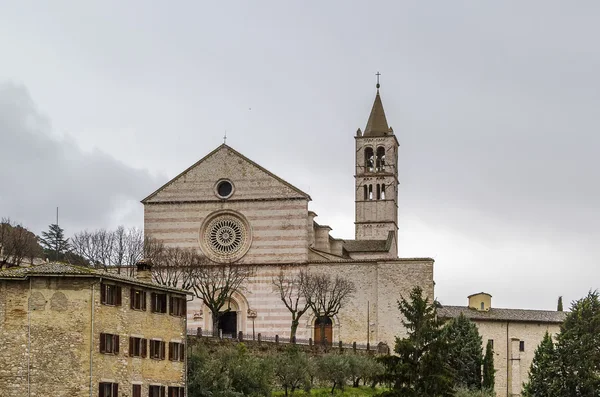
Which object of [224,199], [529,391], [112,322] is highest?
[224,199]

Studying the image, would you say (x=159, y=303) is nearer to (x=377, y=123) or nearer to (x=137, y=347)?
(x=137, y=347)

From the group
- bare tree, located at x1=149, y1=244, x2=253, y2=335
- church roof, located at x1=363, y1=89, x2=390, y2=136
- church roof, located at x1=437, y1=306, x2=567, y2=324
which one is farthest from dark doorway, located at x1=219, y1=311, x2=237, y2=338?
church roof, located at x1=363, y1=89, x2=390, y2=136

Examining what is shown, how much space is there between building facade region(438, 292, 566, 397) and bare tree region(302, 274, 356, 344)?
1117 centimetres

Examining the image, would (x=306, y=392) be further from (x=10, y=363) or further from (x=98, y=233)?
(x=98, y=233)

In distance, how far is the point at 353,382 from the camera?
228ft

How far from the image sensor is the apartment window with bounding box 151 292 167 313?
52.5 meters

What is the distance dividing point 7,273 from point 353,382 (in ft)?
88.0

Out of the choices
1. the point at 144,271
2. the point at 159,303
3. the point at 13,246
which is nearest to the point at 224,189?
the point at 13,246

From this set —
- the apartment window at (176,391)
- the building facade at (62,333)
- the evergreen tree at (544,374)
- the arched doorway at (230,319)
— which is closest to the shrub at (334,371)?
the evergreen tree at (544,374)

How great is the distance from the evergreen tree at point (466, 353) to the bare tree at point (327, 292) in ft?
26.7

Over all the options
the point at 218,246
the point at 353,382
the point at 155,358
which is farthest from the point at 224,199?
the point at 155,358

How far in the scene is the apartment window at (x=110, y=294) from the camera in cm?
4856

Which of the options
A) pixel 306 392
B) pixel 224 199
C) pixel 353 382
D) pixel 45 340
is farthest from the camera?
pixel 224 199

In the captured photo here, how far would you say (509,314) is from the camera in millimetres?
97375
